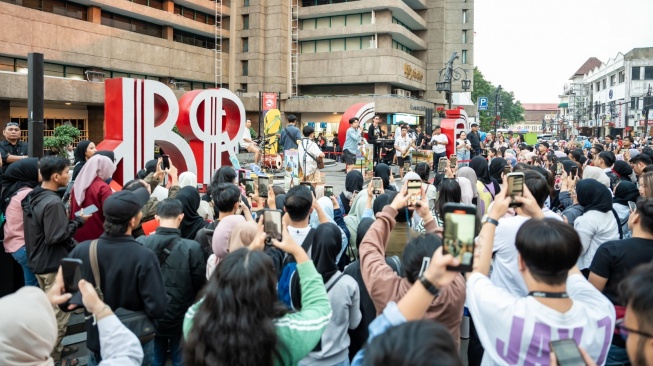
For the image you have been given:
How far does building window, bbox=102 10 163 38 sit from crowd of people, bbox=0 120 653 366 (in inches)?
1225

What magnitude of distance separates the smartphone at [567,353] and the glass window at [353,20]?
4190 centimetres

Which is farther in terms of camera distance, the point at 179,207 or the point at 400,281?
the point at 179,207

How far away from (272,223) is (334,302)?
0.78 meters

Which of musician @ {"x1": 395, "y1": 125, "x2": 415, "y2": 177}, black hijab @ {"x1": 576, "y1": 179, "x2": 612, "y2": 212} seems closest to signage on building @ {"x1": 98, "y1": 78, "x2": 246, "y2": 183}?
musician @ {"x1": 395, "y1": 125, "x2": 415, "y2": 177}

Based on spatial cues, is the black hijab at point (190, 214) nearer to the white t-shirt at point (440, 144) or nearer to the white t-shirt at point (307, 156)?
the white t-shirt at point (307, 156)

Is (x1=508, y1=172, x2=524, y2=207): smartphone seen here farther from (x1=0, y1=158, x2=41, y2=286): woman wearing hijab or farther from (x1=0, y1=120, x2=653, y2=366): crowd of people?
(x1=0, y1=158, x2=41, y2=286): woman wearing hijab

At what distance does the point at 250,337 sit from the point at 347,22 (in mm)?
42291

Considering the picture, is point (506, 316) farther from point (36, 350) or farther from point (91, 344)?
point (91, 344)

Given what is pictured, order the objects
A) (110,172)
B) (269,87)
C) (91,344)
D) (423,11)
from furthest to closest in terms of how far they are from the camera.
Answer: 1. (423,11)
2. (269,87)
3. (110,172)
4. (91,344)

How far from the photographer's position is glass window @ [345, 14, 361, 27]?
41406 millimetres

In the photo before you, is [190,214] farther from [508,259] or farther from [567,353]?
[567,353]

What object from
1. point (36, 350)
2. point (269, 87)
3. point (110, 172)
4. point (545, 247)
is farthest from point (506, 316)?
point (269, 87)

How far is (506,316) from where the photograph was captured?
2188 millimetres

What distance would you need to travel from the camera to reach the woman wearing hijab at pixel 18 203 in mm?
4824
